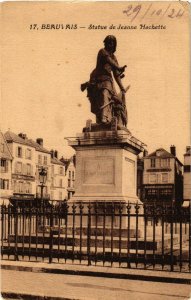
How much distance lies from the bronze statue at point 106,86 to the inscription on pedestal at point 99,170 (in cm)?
113

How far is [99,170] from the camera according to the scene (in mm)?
11703

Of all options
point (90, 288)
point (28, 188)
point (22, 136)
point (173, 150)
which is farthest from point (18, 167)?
point (90, 288)

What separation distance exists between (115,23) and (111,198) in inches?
163

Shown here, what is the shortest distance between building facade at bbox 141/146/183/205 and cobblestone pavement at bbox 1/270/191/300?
4557 cm

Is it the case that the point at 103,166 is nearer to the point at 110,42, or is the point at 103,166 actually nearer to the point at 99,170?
the point at 99,170

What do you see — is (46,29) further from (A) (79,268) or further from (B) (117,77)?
(A) (79,268)

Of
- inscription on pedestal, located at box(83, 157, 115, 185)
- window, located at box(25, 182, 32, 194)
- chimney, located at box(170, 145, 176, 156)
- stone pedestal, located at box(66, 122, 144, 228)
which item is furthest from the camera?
chimney, located at box(170, 145, 176, 156)

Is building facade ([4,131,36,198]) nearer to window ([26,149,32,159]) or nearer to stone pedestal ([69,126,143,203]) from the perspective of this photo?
window ([26,149,32,159])

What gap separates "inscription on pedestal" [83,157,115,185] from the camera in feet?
38.0

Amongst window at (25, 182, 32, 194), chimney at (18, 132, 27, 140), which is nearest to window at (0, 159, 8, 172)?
chimney at (18, 132, 27, 140)

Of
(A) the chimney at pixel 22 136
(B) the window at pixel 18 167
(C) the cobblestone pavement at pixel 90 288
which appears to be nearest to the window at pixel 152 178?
(B) the window at pixel 18 167

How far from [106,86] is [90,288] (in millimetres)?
6149

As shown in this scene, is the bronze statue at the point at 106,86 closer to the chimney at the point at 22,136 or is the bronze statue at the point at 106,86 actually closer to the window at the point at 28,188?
the chimney at the point at 22,136

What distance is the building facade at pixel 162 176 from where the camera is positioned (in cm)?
5462
